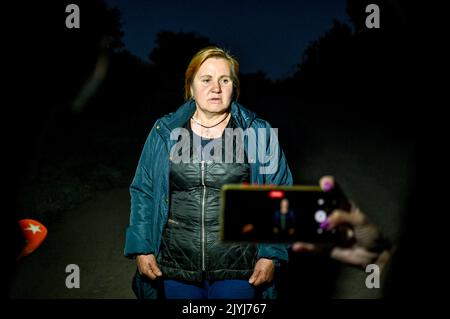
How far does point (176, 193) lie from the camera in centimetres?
241

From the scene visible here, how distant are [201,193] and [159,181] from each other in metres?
0.33

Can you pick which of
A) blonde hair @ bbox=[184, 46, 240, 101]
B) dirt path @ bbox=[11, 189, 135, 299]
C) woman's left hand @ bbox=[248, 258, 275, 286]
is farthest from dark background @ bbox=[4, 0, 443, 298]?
woman's left hand @ bbox=[248, 258, 275, 286]

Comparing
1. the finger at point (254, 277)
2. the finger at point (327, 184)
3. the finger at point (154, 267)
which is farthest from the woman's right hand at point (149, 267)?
the finger at point (327, 184)

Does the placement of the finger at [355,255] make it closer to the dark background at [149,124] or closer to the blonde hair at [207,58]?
the dark background at [149,124]

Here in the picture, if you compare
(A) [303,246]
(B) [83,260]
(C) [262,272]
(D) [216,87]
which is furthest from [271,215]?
(B) [83,260]

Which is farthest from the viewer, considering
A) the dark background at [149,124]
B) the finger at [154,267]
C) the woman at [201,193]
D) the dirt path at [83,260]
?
the dirt path at [83,260]

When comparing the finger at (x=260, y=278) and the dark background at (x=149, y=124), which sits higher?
the dark background at (x=149, y=124)

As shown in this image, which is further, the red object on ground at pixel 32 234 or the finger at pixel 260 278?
the finger at pixel 260 278
